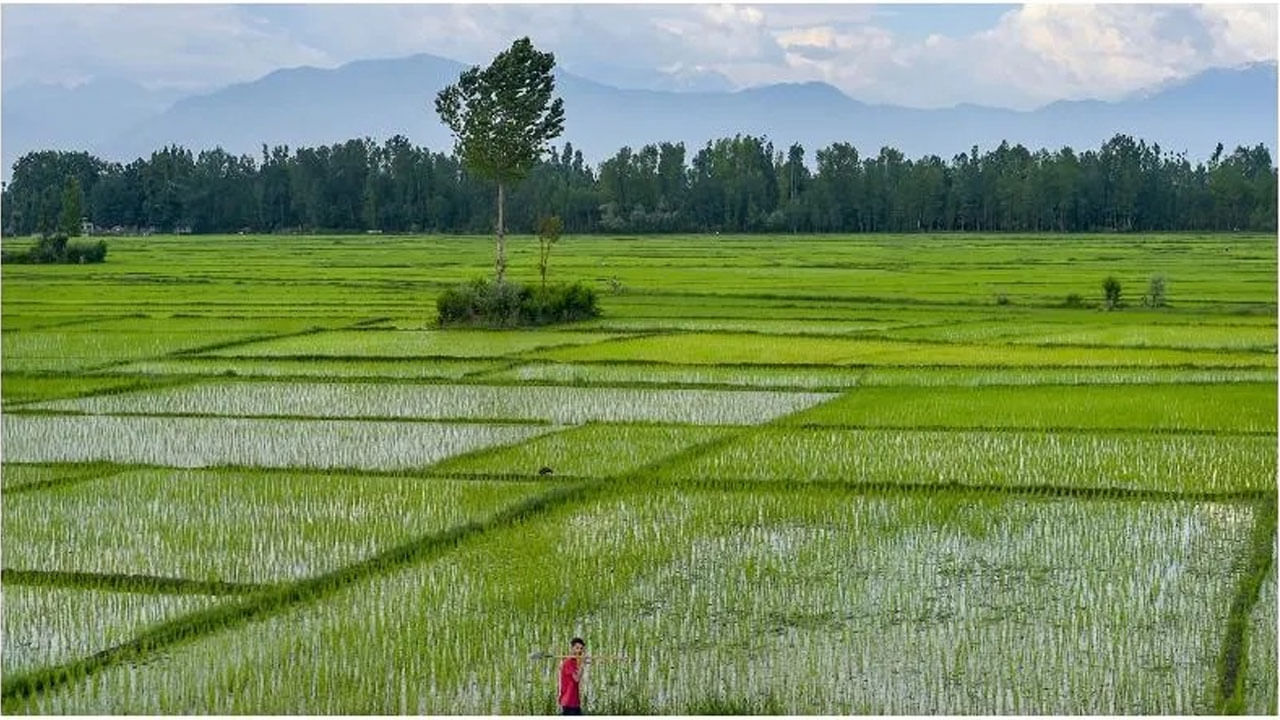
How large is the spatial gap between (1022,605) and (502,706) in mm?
2794

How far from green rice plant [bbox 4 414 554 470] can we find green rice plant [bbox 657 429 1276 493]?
7.16 ft

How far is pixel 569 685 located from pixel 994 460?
644cm

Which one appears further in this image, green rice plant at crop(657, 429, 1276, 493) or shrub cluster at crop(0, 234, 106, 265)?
shrub cluster at crop(0, 234, 106, 265)

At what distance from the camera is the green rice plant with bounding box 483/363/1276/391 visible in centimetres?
1642

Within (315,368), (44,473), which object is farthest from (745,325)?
(44,473)

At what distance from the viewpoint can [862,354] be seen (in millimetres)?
19125

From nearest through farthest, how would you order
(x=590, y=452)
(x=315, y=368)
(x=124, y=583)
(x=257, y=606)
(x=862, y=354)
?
(x=257, y=606)
(x=124, y=583)
(x=590, y=452)
(x=315, y=368)
(x=862, y=354)

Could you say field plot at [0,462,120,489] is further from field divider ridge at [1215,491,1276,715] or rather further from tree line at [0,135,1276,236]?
tree line at [0,135,1276,236]

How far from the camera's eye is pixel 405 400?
1555cm

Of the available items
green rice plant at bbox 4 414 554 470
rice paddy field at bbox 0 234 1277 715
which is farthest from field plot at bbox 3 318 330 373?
green rice plant at bbox 4 414 554 470

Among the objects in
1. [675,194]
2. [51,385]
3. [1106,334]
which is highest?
[675,194]

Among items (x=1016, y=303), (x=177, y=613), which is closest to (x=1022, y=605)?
(x=177, y=613)

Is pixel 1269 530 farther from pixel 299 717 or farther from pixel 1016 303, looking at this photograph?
pixel 1016 303

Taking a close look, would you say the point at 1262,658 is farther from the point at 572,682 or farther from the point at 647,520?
the point at 647,520
